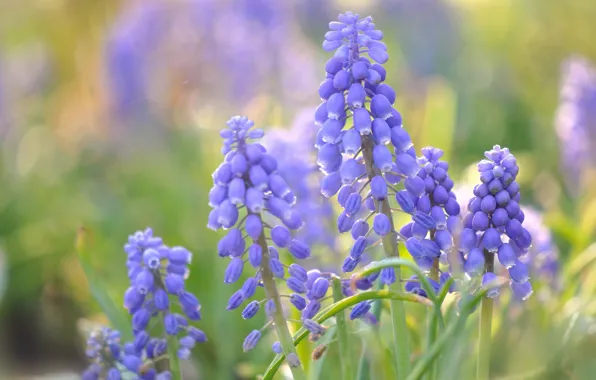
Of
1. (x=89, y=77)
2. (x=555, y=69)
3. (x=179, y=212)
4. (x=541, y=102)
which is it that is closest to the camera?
(x=179, y=212)

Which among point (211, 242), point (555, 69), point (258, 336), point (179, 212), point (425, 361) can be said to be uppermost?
point (555, 69)

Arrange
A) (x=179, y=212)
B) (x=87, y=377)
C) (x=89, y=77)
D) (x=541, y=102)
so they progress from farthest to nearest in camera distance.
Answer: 1. (x=89, y=77)
2. (x=541, y=102)
3. (x=179, y=212)
4. (x=87, y=377)

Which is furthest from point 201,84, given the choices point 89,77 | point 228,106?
point 89,77

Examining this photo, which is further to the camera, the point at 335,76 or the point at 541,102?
the point at 541,102

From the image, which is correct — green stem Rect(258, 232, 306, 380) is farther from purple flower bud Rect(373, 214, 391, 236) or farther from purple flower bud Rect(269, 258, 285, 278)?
purple flower bud Rect(373, 214, 391, 236)

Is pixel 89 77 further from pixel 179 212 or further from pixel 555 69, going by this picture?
pixel 555 69

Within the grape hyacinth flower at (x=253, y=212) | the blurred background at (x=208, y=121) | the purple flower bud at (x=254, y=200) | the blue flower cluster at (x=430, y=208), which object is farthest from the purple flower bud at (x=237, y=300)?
the blurred background at (x=208, y=121)
